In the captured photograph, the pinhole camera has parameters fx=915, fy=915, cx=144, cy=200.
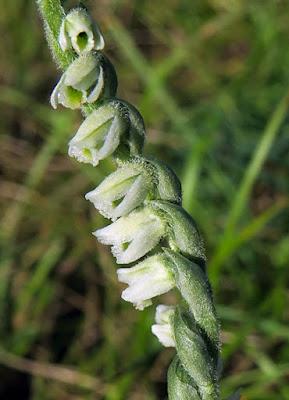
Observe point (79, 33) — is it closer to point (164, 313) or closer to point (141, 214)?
point (141, 214)

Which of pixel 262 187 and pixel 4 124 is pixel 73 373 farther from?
pixel 4 124

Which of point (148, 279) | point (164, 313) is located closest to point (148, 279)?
point (148, 279)

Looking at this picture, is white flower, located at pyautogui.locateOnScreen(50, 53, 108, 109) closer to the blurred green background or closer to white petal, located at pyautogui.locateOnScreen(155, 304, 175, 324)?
white petal, located at pyautogui.locateOnScreen(155, 304, 175, 324)

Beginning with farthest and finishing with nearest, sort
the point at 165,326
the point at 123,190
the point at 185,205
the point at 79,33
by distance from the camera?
the point at 185,205 → the point at 165,326 → the point at 123,190 → the point at 79,33

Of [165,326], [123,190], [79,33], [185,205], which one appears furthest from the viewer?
[185,205]

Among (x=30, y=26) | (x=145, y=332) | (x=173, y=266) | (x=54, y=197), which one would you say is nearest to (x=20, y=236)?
(x=54, y=197)

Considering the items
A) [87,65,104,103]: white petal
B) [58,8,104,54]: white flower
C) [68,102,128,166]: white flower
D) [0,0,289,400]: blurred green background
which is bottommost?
[0,0,289,400]: blurred green background

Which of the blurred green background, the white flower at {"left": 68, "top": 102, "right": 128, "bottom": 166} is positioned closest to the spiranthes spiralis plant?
the white flower at {"left": 68, "top": 102, "right": 128, "bottom": 166}
